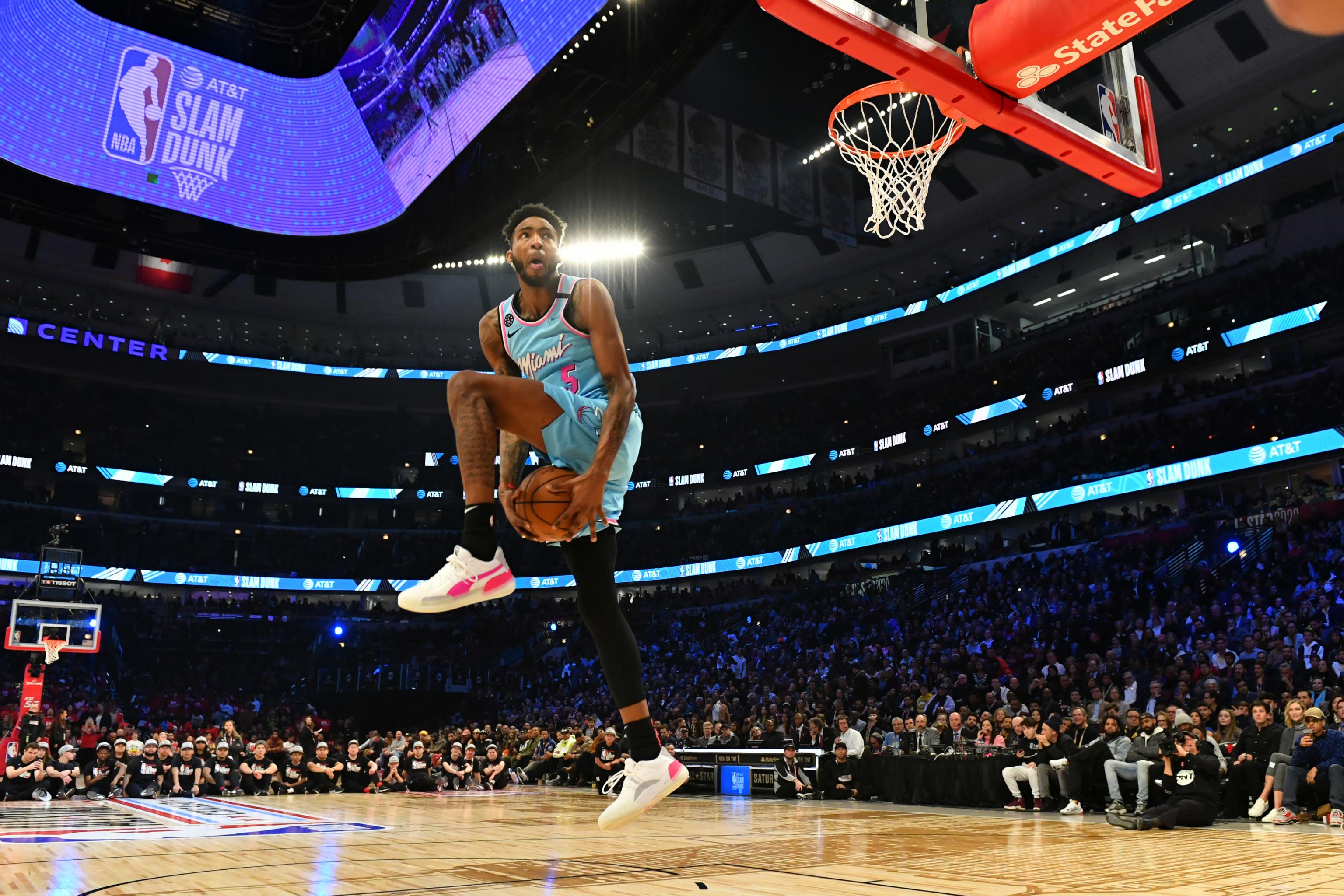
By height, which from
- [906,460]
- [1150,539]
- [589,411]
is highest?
[906,460]

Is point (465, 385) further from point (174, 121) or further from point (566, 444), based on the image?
point (174, 121)

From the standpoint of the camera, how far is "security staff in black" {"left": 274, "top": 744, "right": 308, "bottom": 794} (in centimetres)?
1702

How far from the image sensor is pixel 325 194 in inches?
826

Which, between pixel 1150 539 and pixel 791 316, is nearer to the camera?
pixel 1150 539

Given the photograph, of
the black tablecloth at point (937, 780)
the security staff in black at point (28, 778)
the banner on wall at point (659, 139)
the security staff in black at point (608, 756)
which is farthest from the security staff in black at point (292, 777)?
the banner on wall at point (659, 139)

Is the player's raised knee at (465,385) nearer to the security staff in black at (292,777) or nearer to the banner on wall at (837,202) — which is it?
the security staff in black at (292,777)

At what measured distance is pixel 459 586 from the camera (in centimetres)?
307

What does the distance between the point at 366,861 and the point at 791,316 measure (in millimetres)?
30407

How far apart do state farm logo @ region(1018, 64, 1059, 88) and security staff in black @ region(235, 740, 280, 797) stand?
15.7 meters

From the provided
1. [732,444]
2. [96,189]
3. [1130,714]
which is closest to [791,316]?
[732,444]

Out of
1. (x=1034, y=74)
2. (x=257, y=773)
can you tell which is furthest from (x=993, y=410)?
(x=1034, y=74)

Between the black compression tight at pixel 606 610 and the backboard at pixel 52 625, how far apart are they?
19.5 m

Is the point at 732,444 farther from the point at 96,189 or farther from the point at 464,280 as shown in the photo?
the point at 96,189

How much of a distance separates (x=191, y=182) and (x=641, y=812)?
20.1 metres
